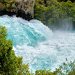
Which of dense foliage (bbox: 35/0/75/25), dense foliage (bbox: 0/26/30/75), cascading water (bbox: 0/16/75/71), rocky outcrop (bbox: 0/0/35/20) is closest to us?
dense foliage (bbox: 0/26/30/75)

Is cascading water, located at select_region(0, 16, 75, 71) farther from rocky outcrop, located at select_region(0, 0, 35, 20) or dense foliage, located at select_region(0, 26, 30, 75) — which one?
dense foliage, located at select_region(0, 26, 30, 75)

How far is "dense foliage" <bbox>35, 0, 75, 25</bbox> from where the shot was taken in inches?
1247

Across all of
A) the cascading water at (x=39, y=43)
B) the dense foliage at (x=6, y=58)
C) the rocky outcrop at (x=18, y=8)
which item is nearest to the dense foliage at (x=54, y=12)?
the rocky outcrop at (x=18, y=8)

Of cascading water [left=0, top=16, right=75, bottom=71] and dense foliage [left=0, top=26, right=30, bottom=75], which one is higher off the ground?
dense foliage [left=0, top=26, right=30, bottom=75]

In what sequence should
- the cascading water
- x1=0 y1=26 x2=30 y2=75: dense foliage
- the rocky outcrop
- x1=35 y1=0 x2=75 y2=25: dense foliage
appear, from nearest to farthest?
x1=0 y1=26 x2=30 y2=75: dense foliage, the cascading water, the rocky outcrop, x1=35 y1=0 x2=75 y2=25: dense foliage

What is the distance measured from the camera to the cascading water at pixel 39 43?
23.0 m

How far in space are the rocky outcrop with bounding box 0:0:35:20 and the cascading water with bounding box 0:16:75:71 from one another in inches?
27.8

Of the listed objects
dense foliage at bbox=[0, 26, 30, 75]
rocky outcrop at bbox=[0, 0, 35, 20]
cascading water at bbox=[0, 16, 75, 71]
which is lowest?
cascading water at bbox=[0, 16, 75, 71]

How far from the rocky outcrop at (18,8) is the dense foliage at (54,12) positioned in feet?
3.22

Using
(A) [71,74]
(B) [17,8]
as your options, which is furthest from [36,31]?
(A) [71,74]

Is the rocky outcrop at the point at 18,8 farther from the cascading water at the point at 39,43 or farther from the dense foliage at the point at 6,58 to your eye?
the dense foliage at the point at 6,58

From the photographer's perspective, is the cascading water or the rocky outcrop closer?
the cascading water

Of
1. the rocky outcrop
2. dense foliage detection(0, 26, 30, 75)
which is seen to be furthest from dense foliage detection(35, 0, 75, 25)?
dense foliage detection(0, 26, 30, 75)

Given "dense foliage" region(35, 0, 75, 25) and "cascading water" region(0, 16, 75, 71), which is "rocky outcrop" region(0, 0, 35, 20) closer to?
"cascading water" region(0, 16, 75, 71)
